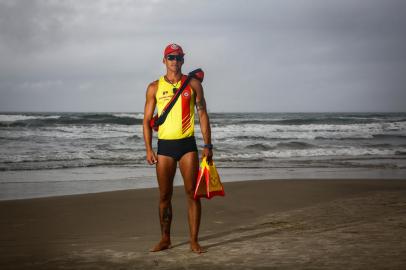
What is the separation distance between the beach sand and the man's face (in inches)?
73.0

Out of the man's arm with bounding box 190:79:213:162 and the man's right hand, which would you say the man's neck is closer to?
the man's arm with bounding box 190:79:213:162

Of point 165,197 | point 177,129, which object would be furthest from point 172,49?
point 165,197

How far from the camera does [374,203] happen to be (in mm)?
6762

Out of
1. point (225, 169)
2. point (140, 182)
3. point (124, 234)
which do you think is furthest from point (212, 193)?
point (225, 169)

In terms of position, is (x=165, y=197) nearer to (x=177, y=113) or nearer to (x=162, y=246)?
(x=162, y=246)

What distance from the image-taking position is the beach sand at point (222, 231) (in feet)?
12.5

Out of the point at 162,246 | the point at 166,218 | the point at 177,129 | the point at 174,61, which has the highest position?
the point at 174,61

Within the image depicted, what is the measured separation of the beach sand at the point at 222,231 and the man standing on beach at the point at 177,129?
1.56 feet

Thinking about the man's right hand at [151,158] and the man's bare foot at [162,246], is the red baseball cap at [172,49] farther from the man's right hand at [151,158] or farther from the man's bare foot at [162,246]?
the man's bare foot at [162,246]

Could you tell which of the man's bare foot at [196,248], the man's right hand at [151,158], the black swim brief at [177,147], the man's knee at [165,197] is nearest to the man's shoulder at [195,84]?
the black swim brief at [177,147]

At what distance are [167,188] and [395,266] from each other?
87.3 inches

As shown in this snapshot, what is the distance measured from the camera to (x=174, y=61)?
4.33 m

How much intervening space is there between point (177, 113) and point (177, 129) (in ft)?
0.53

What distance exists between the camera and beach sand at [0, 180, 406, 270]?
12.5ft
